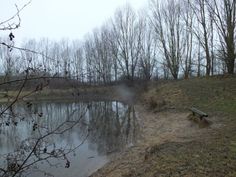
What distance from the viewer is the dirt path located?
→ 10.4 m

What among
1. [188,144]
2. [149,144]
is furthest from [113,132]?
[188,144]

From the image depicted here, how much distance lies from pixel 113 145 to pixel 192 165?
312 inches

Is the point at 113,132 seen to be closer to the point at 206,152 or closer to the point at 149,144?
the point at 149,144

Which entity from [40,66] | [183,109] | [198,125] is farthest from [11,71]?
[183,109]

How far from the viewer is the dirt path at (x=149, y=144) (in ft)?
34.0

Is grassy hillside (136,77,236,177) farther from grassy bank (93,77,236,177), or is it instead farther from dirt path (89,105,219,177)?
dirt path (89,105,219,177)

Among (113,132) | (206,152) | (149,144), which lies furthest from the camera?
(113,132)

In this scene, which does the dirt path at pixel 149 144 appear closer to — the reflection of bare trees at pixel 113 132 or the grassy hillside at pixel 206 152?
the grassy hillside at pixel 206 152

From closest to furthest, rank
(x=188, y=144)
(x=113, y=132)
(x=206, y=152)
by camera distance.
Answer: (x=206, y=152) < (x=188, y=144) < (x=113, y=132)

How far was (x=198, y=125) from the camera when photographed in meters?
15.0

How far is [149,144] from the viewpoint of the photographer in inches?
539

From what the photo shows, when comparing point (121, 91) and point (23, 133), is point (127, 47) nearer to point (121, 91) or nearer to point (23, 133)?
point (121, 91)

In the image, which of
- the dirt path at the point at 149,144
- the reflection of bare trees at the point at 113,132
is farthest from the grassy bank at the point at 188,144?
the reflection of bare trees at the point at 113,132

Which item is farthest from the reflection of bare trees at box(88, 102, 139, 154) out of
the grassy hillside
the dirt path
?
the grassy hillside
